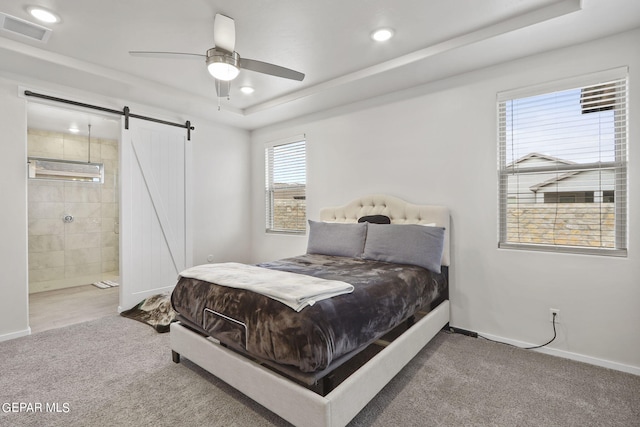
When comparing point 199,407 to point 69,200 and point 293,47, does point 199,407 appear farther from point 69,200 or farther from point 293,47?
point 69,200

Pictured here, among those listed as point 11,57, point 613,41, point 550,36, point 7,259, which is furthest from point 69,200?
point 613,41

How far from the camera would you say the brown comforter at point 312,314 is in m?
1.50

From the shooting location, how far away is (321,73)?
3.26 meters

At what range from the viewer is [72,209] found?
5.28 meters

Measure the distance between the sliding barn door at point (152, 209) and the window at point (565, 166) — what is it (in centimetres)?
384

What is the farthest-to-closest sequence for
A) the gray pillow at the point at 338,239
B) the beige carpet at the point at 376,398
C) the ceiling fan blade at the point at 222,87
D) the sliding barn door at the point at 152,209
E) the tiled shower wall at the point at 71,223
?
the tiled shower wall at the point at 71,223
the sliding barn door at the point at 152,209
the gray pillow at the point at 338,239
the ceiling fan blade at the point at 222,87
the beige carpet at the point at 376,398

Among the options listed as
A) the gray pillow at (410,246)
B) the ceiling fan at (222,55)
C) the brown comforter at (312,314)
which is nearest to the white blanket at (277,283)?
the brown comforter at (312,314)

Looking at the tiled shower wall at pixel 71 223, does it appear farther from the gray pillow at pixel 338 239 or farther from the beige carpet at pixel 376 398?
the gray pillow at pixel 338 239

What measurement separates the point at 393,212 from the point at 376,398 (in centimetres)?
195

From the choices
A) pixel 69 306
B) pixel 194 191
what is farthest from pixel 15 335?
pixel 194 191

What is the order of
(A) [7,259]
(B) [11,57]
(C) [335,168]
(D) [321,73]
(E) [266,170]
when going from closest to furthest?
(B) [11,57] → (A) [7,259] → (D) [321,73] → (C) [335,168] → (E) [266,170]

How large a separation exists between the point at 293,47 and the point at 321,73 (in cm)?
57

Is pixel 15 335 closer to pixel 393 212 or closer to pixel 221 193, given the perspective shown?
pixel 221 193

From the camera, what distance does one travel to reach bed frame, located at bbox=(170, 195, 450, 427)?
1501mm
